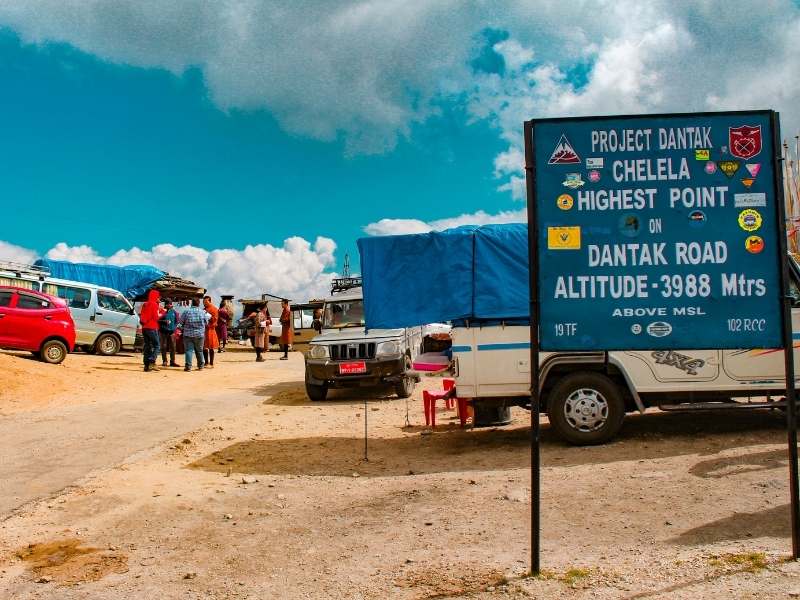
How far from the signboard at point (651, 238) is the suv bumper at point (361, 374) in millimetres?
8204

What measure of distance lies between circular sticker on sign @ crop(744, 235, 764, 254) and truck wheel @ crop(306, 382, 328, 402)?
9.22 metres

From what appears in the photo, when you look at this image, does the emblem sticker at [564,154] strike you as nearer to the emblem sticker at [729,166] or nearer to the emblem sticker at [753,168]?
the emblem sticker at [729,166]

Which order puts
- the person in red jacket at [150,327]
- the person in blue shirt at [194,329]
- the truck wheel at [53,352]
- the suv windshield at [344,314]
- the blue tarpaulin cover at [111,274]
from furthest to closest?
the blue tarpaulin cover at [111,274]
the person in blue shirt at [194,329]
the person in red jacket at [150,327]
the truck wheel at [53,352]
the suv windshield at [344,314]

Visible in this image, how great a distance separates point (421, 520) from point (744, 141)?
3.28 m

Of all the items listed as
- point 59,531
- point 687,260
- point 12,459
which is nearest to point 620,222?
point 687,260

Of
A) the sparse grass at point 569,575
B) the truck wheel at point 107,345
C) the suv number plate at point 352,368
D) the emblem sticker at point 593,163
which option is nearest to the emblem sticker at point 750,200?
the emblem sticker at point 593,163

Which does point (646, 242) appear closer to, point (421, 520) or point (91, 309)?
point (421, 520)

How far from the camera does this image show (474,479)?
244 inches

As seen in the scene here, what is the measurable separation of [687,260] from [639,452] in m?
3.39

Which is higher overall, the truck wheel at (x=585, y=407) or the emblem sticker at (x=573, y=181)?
the emblem sticker at (x=573, y=181)

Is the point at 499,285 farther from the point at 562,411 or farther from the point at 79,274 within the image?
the point at 79,274

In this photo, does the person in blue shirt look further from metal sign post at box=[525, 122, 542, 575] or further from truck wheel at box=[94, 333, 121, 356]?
metal sign post at box=[525, 122, 542, 575]

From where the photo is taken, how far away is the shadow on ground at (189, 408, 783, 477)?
22.3 feet

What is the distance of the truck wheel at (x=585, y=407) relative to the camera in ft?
23.8
